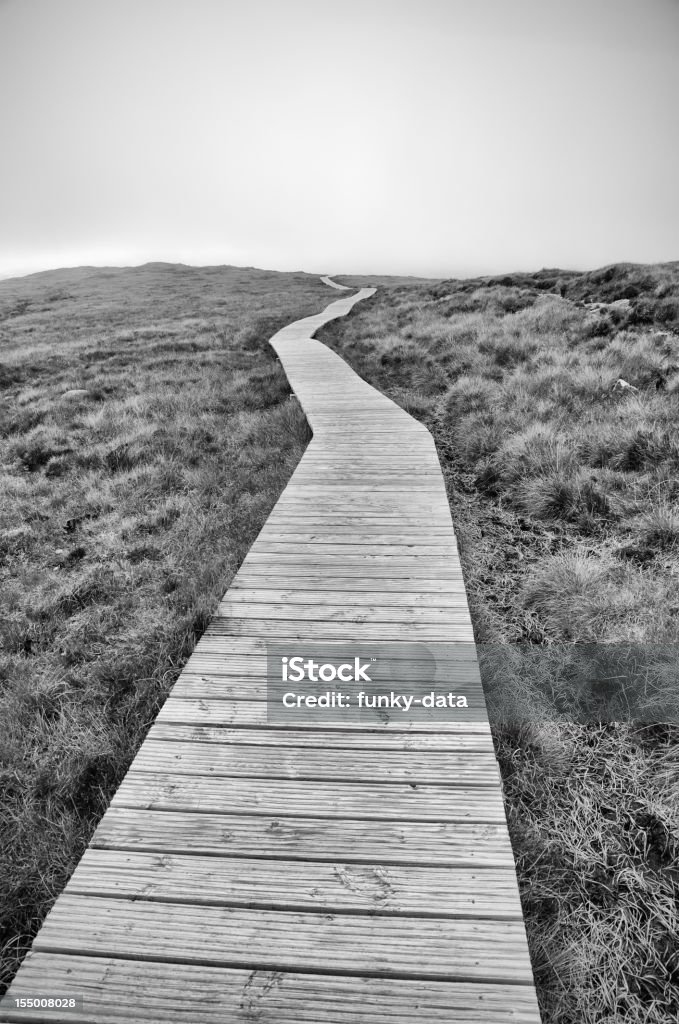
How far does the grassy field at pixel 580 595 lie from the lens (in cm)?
183

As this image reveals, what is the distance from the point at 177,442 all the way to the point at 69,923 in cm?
722

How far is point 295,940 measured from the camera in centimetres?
159

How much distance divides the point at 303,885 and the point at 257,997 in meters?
A: 0.32

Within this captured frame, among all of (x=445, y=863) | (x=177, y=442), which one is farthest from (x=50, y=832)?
(x=177, y=442)

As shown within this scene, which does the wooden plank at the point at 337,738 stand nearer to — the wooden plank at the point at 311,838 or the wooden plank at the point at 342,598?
the wooden plank at the point at 311,838

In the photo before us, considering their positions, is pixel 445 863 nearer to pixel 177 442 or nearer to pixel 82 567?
pixel 82 567

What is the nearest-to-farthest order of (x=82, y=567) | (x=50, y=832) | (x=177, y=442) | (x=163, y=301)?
(x=50, y=832), (x=82, y=567), (x=177, y=442), (x=163, y=301)

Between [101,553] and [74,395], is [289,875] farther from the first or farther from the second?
[74,395]

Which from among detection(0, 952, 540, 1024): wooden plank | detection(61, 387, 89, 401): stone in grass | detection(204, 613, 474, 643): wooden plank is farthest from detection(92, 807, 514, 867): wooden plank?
detection(61, 387, 89, 401): stone in grass

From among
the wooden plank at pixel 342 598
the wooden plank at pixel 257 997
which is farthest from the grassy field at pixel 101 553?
the wooden plank at pixel 257 997

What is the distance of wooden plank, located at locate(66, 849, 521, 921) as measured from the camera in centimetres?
167

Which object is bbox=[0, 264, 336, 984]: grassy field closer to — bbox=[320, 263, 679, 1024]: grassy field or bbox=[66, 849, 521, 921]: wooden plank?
bbox=[66, 849, 521, 921]: wooden plank

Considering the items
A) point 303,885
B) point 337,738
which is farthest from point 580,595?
point 303,885

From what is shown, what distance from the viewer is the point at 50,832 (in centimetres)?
222
